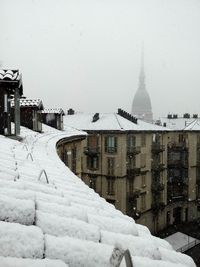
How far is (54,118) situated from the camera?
2103 centimetres

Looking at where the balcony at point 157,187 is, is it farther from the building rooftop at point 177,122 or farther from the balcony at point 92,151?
Result: the building rooftop at point 177,122

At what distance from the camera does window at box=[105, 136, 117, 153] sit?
35031 millimetres

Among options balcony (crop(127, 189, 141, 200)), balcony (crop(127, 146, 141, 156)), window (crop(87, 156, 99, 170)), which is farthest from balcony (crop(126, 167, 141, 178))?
window (crop(87, 156, 99, 170))

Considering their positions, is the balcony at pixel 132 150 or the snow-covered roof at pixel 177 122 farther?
the snow-covered roof at pixel 177 122

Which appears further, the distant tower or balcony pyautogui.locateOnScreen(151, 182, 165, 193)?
the distant tower

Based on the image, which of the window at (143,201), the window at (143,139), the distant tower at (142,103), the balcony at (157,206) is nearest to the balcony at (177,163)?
the balcony at (157,206)

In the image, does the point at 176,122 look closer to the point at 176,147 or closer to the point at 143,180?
the point at 176,147

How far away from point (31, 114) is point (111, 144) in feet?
65.1

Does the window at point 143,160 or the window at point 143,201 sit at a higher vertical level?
the window at point 143,160

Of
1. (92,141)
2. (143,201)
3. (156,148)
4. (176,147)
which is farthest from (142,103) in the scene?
(92,141)

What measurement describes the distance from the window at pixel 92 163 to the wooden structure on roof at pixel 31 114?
19284 millimetres

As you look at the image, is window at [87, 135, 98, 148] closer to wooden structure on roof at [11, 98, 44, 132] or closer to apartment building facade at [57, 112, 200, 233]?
apartment building facade at [57, 112, 200, 233]

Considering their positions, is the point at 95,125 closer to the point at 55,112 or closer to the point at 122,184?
the point at 122,184

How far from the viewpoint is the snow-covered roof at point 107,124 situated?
116 feet
